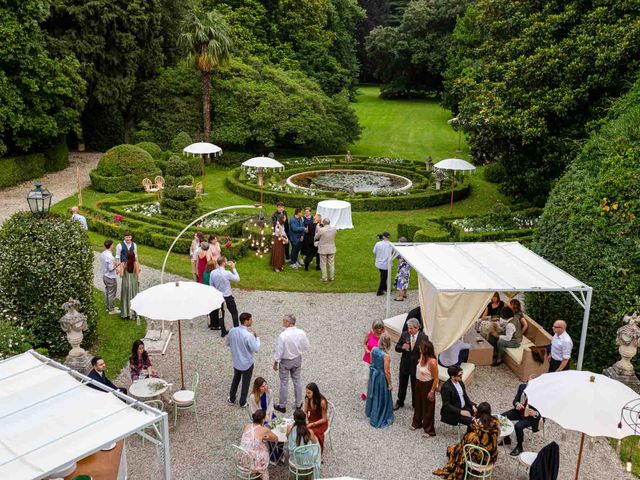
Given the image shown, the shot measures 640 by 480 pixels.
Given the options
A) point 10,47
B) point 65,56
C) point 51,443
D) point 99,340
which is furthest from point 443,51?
point 51,443

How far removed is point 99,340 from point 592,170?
11.4 metres

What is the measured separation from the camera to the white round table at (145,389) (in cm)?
985

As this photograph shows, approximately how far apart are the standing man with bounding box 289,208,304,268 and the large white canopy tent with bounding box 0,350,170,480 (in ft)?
31.3

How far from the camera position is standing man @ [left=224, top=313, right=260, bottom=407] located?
395 inches

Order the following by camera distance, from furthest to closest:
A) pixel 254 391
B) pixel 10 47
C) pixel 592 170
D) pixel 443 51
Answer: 1. pixel 443 51
2. pixel 10 47
3. pixel 592 170
4. pixel 254 391

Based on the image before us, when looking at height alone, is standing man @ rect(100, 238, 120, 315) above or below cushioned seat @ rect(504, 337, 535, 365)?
above

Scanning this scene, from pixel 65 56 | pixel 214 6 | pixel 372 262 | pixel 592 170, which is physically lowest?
pixel 372 262

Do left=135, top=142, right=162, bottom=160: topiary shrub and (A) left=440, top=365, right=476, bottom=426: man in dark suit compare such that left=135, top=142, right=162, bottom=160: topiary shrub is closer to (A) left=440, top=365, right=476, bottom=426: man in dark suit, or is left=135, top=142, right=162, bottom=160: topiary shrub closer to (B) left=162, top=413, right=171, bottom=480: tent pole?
(A) left=440, top=365, right=476, bottom=426: man in dark suit

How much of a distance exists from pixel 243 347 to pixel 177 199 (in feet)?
39.6

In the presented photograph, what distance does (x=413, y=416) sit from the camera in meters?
10.3

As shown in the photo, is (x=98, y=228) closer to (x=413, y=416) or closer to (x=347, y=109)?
(x=413, y=416)

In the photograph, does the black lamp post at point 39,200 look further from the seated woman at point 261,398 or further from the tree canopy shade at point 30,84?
the tree canopy shade at point 30,84

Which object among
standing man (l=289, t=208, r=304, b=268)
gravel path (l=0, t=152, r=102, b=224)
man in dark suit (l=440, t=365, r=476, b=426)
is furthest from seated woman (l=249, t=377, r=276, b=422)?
gravel path (l=0, t=152, r=102, b=224)

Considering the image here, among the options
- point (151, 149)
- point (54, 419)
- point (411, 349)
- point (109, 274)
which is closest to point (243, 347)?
point (411, 349)
